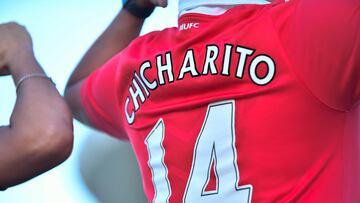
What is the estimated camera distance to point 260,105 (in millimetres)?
768

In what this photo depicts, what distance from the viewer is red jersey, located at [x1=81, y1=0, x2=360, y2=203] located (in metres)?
0.71

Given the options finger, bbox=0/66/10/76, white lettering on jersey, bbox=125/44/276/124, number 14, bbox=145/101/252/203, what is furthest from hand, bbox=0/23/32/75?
number 14, bbox=145/101/252/203

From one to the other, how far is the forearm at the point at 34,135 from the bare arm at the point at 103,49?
1.26 feet

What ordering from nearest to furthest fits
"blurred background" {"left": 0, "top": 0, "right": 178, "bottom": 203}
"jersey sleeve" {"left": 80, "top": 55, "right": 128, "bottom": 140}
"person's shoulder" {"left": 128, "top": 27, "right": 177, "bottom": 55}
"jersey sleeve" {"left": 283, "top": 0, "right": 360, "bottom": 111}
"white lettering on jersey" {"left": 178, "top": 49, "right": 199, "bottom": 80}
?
"jersey sleeve" {"left": 283, "top": 0, "right": 360, "bottom": 111} → "white lettering on jersey" {"left": 178, "top": 49, "right": 199, "bottom": 80} → "person's shoulder" {"left": 128, "top": 27, "right": 177, "bottom": 55} → "jersey sleeve" {"left": 80, "top": 55, "right": 128, "bottom": 140} → "blurred background" {"left": 0, "top": 0, "right": 178, "bottom": 203}

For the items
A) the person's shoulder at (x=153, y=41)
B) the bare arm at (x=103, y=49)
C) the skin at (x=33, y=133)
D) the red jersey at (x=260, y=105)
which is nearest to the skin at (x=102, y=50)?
the bare arm at (x=103, y=49)

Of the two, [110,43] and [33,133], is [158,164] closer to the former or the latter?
[33,133]

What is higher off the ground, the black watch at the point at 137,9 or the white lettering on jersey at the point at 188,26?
the white lettering on jersey at the point at 188,26

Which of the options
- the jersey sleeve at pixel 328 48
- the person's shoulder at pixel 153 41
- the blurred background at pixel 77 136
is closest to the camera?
the jersey sleeve at pixel 328 48

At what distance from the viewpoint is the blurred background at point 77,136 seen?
112cm

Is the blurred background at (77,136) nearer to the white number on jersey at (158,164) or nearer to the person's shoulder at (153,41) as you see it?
the person's shoulder at (153,41)

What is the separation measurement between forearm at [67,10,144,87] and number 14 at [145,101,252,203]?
1.23 feet

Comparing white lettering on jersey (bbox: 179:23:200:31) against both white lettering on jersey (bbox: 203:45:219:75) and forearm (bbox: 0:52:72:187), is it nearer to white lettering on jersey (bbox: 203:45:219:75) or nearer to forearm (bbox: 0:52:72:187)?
white lettering on jersey (bbox: 203:45:219:75)

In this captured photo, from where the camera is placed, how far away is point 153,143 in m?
0.88

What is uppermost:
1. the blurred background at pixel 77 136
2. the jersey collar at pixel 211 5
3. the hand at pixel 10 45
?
the jersey collar at pixel 211 5
